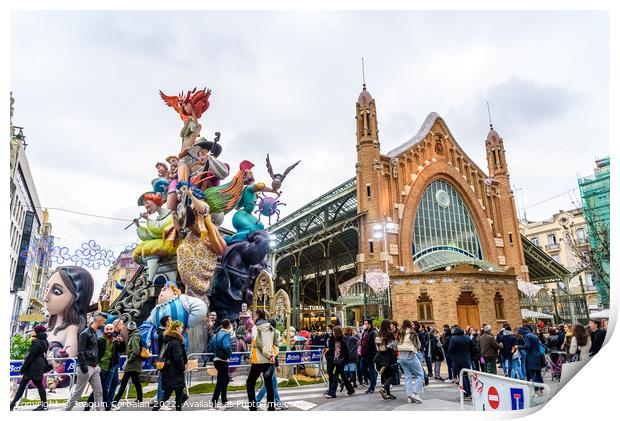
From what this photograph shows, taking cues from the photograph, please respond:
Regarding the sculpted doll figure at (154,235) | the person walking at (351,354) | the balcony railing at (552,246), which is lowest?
the person walking at (351,354)

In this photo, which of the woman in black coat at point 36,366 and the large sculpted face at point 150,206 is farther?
the large sculpted face at point 150,206

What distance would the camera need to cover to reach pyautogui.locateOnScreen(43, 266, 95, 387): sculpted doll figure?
39.2ft

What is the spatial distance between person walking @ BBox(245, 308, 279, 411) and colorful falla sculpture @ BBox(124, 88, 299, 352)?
5554 mm

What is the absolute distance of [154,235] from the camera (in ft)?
52.5

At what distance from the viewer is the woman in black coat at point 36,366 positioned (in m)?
7.59

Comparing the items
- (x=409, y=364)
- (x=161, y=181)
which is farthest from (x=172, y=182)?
(x=409, y=364)

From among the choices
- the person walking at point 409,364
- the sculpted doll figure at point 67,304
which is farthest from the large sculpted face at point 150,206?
the person walking at point 409,364

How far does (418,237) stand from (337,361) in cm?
2226

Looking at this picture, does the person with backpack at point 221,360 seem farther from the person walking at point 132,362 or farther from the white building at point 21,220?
the white building at point 21,220

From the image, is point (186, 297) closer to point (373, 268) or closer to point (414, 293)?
point (414, 293)

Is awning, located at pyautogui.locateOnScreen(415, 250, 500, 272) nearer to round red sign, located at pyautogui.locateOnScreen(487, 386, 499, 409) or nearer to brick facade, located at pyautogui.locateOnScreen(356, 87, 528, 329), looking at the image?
brick facade, located at pyautogui.locateOnScreen(356, 87, 528, 329)

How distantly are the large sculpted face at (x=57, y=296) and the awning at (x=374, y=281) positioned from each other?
1701 centimetres

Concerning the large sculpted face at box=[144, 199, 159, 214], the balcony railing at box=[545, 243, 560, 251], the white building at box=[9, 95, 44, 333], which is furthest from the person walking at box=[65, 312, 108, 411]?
the balcony railing at box=[545, 243, 560, 251]

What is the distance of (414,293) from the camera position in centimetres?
2362
